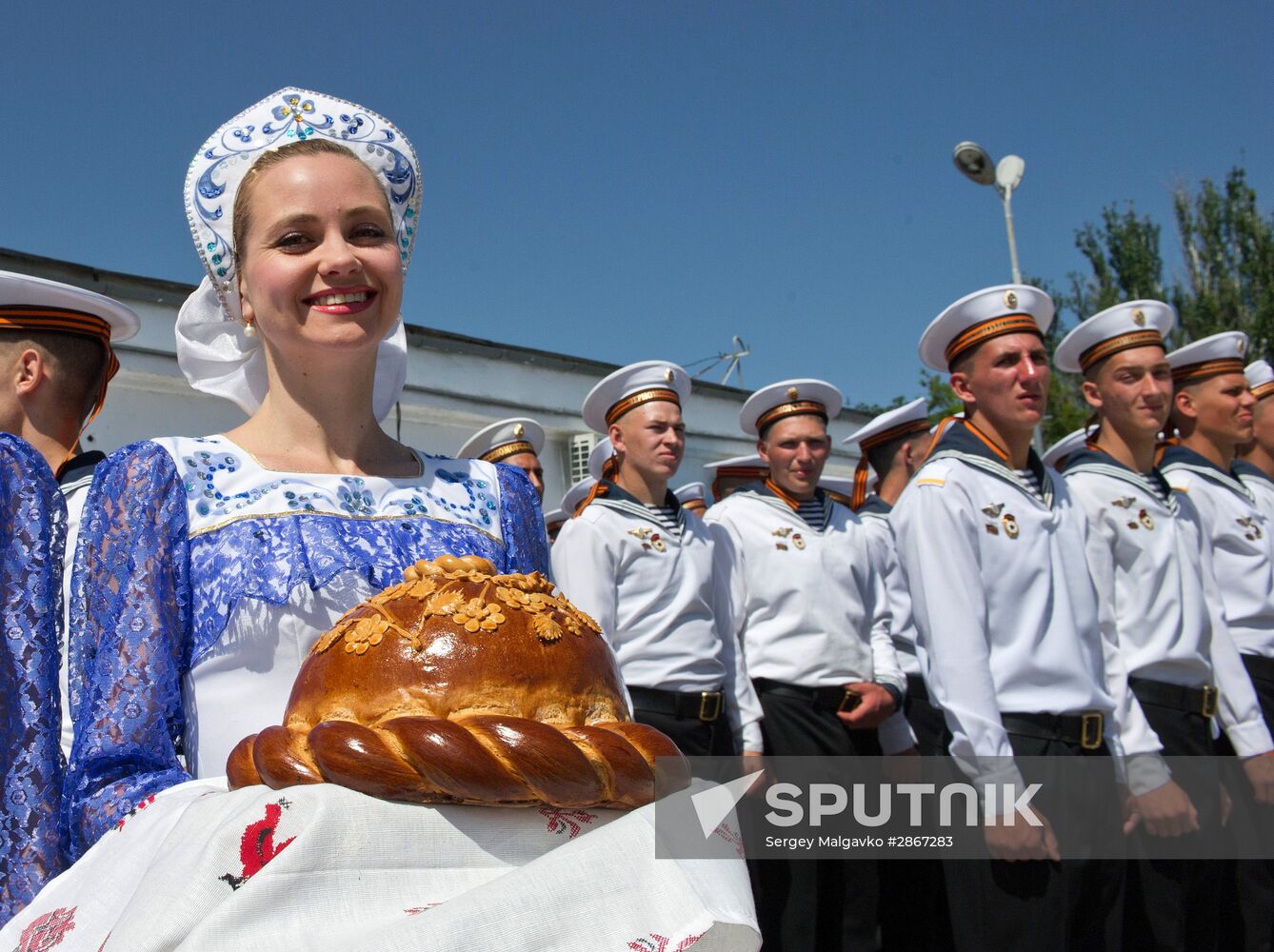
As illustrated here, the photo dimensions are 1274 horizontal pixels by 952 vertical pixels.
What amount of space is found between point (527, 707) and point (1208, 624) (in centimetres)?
399

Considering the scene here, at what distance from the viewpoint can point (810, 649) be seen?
5.34m

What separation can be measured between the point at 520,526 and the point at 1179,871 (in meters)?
3.13

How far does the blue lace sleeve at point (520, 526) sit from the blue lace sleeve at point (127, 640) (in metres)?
0.51

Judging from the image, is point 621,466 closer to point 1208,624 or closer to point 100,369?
point 1208,624

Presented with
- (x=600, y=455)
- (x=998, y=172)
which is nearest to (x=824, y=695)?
(x=600, y=455)

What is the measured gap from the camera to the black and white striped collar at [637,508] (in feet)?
17.4

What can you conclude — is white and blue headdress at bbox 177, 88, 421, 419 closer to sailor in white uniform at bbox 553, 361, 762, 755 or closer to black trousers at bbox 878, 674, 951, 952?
sailor in white uniform at bbox 553, 361, 762, 755

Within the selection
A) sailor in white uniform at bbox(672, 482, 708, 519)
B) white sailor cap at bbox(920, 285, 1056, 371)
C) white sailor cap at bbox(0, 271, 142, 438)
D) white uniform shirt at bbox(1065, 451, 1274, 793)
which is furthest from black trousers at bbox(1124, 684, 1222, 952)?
sailor in white uniform at bbox(672, 482, 708, 519)

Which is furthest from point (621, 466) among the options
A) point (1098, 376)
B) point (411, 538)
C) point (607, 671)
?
point (607, 671)

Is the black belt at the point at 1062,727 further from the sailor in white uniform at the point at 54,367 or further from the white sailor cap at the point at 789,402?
the white sailor cap at the point at 789,402

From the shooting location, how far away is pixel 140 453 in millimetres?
1621

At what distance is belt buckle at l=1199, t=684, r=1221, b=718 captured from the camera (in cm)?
412

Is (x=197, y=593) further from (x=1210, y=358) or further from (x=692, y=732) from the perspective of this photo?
(x=1210, y=358)

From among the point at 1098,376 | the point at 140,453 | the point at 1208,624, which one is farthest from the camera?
the point at 1098,376
